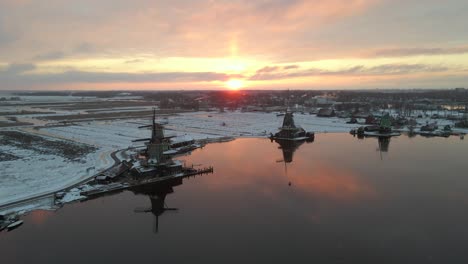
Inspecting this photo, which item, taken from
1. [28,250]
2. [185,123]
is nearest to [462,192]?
[28,250]

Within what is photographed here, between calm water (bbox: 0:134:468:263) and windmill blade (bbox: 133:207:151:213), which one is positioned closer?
calm water (bbox: 0:134:468:263)

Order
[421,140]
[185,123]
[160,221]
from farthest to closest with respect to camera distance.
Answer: [185,123] < [421,140] < [160,221]

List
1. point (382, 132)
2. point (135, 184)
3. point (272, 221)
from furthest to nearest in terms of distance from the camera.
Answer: point (382, 132), point (135, 184), point (272, 221)

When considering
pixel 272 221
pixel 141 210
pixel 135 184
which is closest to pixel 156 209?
pixel 141 210

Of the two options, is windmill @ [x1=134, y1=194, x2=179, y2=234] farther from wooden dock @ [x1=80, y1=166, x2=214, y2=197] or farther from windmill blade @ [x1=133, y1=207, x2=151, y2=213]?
wooden dock @ [x1=80, y1=166, x2=214, y2=197]

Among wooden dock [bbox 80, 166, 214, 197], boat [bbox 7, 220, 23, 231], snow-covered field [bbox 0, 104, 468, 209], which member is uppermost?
snow-covered field [bbox 0, 104, 468, 209]

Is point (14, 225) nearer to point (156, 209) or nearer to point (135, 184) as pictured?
point (156, 209)

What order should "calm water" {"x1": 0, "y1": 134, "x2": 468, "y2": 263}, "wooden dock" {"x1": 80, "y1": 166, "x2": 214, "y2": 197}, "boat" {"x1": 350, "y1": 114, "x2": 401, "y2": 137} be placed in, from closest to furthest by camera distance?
1. "calm water" {"x1": 0, "y1": 134, "x2": 468, "y2": 263}
2. "wooden dock" {"x1": 80, "y1": 166, "x2": 214, "y2": 197}
3. "boat" {"x1": 350, "y1": 114, "x2": 401, "y2": 137}

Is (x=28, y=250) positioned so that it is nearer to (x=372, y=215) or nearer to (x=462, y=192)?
(x=372, y=215)

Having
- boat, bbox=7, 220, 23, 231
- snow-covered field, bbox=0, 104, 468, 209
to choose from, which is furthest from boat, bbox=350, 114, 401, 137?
boat, bbox=7, 220, 23, 231
